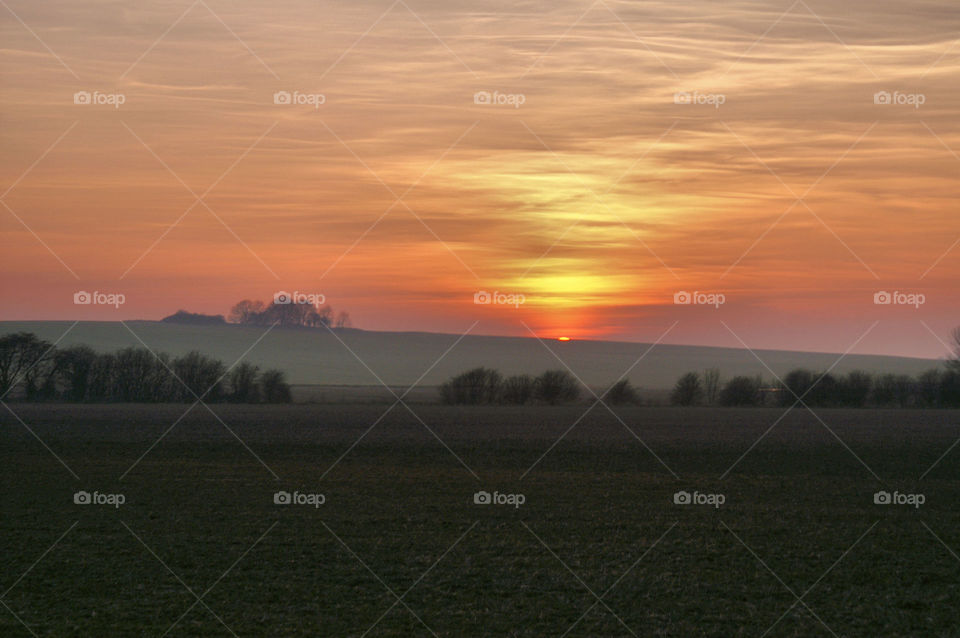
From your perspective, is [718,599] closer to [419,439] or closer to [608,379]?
[419,439]

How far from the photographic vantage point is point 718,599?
13.5m

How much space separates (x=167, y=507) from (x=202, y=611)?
9066 mm

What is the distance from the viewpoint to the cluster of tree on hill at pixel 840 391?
104 meters

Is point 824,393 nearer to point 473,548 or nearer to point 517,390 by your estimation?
point 517,390

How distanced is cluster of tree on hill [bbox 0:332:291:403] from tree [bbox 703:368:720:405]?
5218 centimetres

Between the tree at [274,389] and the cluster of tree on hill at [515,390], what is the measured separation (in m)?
18.6
